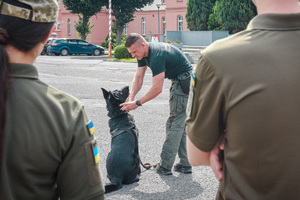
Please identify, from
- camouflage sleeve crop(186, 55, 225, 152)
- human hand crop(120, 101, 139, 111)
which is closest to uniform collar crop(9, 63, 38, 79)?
camouflage sleeve crop(186, 55, 225, 152)

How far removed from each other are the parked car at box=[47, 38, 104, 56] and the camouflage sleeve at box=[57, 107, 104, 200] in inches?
1331

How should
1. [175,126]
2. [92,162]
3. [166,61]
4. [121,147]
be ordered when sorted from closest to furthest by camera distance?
[92,162]
[121,147]
[166,61]
[175,126]

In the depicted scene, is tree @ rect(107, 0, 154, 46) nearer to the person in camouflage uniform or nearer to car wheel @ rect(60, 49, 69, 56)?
car wheel @ rect(60, 49, 69, 56)

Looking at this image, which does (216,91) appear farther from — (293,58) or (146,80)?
(146,80)

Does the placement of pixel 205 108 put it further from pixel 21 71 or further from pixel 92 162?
pixel 21 71

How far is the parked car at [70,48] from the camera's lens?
113 feet

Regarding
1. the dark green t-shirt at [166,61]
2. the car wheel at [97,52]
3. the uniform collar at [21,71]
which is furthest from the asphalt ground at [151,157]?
the car wheel at [97,52]

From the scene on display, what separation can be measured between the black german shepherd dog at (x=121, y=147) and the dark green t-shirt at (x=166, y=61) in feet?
1.60

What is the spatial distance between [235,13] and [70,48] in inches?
531

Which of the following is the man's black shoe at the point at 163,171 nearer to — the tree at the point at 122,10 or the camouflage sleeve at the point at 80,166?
the camouflage sleeve at the point at 80,166

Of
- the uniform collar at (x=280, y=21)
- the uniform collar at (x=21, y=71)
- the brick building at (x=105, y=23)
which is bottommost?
the uniform collar at (x=21, y=71)

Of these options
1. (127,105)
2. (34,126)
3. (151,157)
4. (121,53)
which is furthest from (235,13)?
(34,126)

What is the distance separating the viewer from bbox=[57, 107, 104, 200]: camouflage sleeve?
1.65 meters

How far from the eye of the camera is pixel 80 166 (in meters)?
1.67
